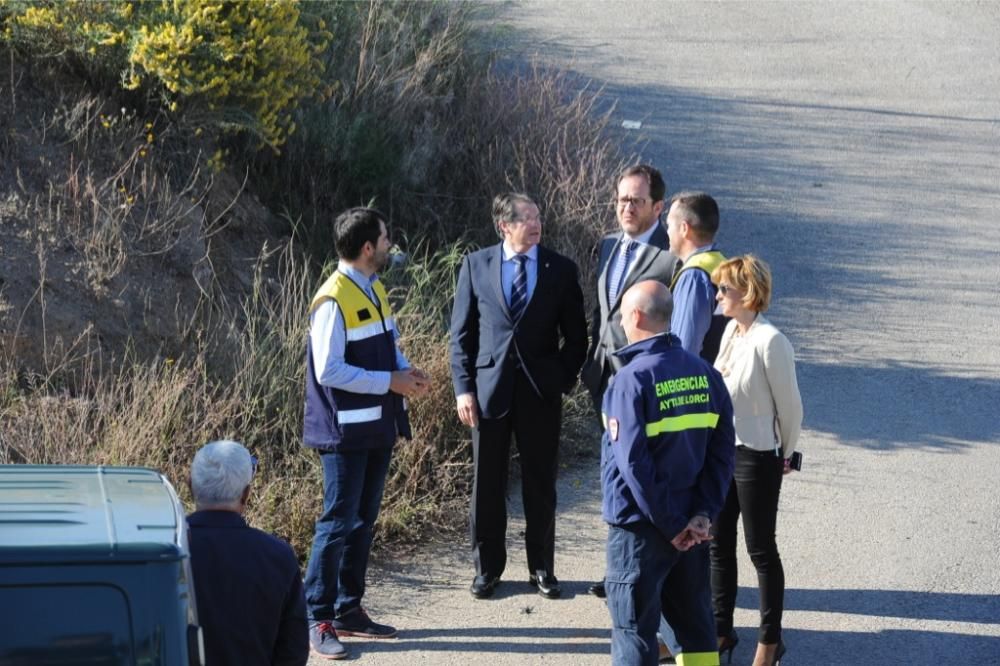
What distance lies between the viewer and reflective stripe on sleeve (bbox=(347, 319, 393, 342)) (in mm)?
5836

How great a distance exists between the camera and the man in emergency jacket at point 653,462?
4.85 m

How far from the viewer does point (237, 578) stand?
3.90m

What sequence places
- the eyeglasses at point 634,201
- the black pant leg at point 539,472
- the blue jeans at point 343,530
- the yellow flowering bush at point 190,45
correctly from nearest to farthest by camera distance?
1. the blue jeans at point 343,530
2. the eyeglasses at point 634,201
3. the black pant leg at point 539,472
4. the yellow flowering bush at point 190,45

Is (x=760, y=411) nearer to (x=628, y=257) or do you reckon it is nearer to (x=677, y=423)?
(x=677, y=423)

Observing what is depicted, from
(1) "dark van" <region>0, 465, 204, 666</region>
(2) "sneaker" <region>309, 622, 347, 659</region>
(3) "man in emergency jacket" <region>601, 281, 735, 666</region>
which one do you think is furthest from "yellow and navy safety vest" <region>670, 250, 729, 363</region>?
(1) "dark van" <region>0, 465, 204, 666</region>

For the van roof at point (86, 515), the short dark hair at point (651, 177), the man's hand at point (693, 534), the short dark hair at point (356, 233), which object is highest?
the short dark hair at point (651, 177)

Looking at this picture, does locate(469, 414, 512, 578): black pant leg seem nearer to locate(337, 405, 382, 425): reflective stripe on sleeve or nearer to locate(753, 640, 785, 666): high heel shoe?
locate(337, 405, 382, 425): reflective stripe on sleeve

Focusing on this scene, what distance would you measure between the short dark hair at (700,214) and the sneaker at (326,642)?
8.25 ft

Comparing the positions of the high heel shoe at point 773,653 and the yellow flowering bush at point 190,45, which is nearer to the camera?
the high heel shoe at point 773,653

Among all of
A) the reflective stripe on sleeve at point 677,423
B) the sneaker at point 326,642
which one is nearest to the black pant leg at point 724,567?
the reflective stripe on sleeve at point 677,423

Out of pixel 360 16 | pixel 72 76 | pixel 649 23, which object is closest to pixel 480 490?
pixel 72 76

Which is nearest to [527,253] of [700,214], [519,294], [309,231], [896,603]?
[519,294]

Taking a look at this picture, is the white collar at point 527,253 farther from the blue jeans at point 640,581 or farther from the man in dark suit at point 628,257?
the blue jeans at point 640,581

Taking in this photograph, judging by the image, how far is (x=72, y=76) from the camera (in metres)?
9.53
